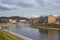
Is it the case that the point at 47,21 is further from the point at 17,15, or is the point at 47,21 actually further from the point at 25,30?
the point at 17,15

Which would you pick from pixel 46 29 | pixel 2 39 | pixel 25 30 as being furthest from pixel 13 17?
pixel 46 29

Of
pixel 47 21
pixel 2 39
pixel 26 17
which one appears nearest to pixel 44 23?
pixel 47 21

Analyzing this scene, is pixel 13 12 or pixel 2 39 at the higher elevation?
pixel 13 12

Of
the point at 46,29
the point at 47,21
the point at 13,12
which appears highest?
the point at 13,12

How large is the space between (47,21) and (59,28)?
3.17 meters

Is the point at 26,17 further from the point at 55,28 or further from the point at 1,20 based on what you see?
the point at 55,28

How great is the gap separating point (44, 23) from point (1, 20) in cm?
439

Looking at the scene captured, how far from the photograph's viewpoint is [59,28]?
14.8 metres

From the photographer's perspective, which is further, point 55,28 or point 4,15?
point 55,28

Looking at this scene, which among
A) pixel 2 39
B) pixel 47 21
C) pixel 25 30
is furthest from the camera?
pixel 25 30

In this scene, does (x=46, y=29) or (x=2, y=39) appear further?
(x=46, y=29)

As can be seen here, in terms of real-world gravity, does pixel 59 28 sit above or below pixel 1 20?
below

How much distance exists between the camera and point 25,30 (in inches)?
547

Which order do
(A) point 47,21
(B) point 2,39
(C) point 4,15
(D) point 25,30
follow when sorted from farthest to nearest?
(D) point 25,30 → (A) point 47,21 → (C) point 4,15 → (B) point 2,39
